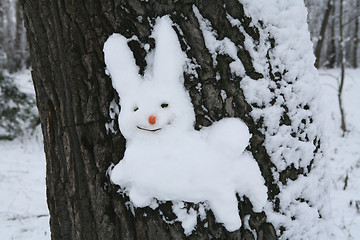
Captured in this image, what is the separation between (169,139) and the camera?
3.22ft

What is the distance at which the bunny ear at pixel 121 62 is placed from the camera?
3.25 ft

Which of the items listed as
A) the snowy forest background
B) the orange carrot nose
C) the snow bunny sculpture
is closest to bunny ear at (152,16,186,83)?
the snow bunny sculpture

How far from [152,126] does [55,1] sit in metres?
0.62

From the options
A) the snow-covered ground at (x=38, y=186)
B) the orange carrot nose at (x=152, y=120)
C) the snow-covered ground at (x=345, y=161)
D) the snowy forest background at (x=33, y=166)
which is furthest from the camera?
the snowy forest background at (x=33, y=166)

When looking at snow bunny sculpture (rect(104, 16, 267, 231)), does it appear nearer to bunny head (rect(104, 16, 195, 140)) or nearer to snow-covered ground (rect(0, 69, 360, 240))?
bunny head (rect(104, 16, 195, 140))

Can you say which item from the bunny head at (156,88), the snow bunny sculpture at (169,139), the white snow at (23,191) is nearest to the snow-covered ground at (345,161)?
the snow bunny sculpture at (169,139)

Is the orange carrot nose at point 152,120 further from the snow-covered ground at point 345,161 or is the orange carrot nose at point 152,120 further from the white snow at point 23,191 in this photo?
the white snow at point 23,191

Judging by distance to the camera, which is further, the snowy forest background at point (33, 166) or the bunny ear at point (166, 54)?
the snowy forest background at point (33, 166)

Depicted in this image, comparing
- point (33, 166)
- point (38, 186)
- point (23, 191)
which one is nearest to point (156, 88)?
point (23, 191)

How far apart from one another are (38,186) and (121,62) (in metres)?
3.46

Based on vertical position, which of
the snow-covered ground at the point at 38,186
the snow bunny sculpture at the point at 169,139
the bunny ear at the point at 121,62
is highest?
the bunny ear at the point at 121,62

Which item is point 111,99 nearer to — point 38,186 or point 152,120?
point 152,120

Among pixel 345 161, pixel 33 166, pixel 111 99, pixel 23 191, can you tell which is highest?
pixel 111 99

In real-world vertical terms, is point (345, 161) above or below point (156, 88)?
below
